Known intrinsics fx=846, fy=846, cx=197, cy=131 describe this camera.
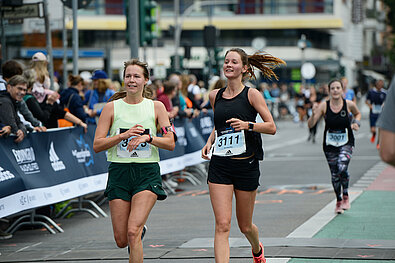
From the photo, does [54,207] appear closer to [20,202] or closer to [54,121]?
[54,121]

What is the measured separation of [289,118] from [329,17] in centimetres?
2816

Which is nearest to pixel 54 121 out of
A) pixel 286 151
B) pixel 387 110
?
pixel 387 110

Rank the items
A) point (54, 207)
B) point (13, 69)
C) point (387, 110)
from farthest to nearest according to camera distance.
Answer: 1. point (54, 207)
2. point (13, 69)
3. point (387, 110)

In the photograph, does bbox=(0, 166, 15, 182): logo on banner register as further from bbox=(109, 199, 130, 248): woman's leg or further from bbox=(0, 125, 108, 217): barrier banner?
bbox=(109, 199, 130, 248): woman's leg

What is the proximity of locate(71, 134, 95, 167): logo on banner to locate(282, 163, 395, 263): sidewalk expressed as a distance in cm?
330

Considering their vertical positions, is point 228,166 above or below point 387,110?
below

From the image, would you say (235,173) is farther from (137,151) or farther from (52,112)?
(52,112)

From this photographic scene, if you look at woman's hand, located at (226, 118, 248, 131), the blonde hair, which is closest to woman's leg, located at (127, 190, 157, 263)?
woman's hand, located at (226, 118, 248, 131)

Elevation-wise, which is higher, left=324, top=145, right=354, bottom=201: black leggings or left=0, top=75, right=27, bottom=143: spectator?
left=0, top=75, right=27, bottom=143: spectator

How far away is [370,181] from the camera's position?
15148mm

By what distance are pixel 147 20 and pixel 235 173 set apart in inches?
380

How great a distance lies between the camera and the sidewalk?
25.3 ft

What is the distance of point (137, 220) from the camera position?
6.17m

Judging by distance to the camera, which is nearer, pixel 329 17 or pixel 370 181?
pixel 370 181
